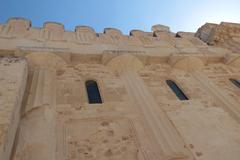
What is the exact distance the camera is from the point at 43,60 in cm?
702

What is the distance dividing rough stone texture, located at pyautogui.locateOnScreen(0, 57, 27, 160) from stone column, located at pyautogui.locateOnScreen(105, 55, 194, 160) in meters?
2.57

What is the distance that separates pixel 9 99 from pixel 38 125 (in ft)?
2.37

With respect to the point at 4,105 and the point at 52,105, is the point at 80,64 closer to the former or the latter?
the point at 52,105

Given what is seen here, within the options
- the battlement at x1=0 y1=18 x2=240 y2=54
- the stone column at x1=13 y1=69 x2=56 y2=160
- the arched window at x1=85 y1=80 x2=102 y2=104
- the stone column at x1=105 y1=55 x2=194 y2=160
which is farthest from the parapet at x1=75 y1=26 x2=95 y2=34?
the stone column at x1=13 y1=69 x2=56 y2=160

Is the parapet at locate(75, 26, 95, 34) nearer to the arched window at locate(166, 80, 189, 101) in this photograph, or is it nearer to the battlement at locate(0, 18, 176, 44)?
the battlement at locate(0, 18, 176, 44)

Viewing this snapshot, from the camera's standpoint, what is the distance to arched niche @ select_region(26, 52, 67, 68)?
22.7ft

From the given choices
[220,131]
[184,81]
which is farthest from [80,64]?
[220,131]

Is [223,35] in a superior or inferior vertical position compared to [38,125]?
superior

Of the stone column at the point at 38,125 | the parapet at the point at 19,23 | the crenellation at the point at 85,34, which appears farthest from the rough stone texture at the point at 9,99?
the parapet at the point at 19,23

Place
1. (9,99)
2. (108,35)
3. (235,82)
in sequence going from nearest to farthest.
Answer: (9,99), (235,82), (108,35)

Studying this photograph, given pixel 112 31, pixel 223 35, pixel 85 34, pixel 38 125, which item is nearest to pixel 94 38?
pixel 85 34

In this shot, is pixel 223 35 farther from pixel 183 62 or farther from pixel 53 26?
pixel 53 26

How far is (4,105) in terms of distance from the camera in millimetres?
4332

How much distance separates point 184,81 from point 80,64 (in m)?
3.30
